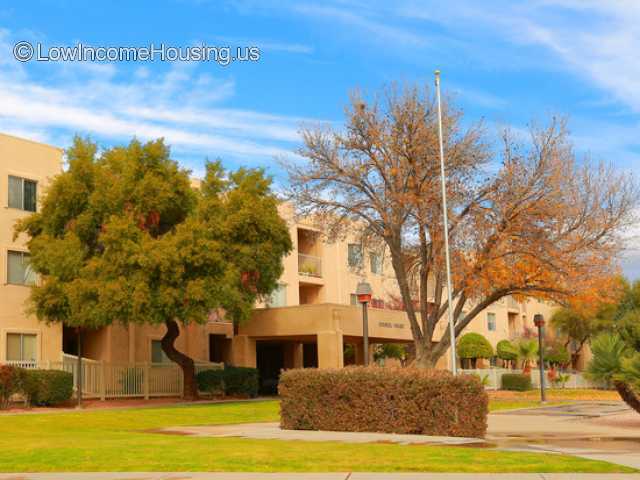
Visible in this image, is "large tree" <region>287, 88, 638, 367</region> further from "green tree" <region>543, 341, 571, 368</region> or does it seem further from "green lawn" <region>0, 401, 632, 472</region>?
"green tree" <region>543, 341, 571, 368</region>

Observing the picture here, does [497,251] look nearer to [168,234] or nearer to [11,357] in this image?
[168,234]

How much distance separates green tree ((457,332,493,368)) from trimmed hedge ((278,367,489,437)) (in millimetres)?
39234

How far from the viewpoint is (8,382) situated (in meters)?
28.6

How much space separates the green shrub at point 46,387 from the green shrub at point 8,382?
31 cm

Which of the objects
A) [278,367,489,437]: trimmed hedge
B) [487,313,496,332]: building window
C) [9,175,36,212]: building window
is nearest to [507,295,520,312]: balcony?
[487,313,496,332]: building window

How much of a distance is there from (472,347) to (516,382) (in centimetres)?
696

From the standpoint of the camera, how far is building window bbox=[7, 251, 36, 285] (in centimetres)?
3312

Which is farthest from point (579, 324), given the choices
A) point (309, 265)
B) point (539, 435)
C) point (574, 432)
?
point (539, 435)

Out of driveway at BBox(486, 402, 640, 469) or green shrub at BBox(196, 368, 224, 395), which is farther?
green shrub at BBox(196, 368, 224, 395)

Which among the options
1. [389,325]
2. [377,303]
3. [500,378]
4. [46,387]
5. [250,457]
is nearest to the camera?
[250,457]

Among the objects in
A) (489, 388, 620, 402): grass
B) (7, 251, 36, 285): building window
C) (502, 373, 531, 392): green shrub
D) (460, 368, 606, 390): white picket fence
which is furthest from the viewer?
(460, 368, 606, 390): white picket fence

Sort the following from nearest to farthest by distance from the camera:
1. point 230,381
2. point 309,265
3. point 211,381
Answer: point 211,381 → point 230,381 → point 309,265
